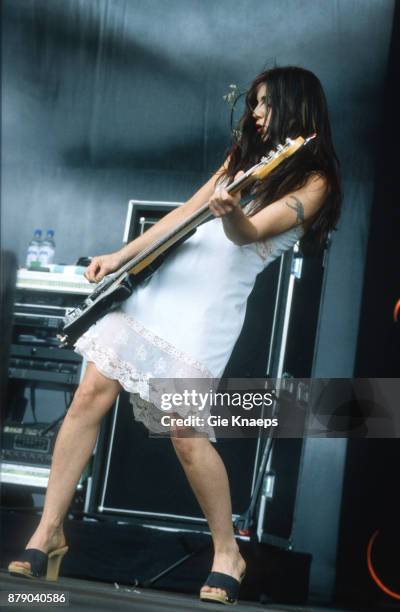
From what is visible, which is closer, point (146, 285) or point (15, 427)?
point (146, 285)

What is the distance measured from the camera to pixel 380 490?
9.96 feet

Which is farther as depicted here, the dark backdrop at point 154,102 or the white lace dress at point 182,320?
the dark backdrop at point 154,102

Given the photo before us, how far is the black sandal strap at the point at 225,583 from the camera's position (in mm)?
2021

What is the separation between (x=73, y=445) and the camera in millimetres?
2127

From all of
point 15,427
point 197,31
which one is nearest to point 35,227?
point 15,427

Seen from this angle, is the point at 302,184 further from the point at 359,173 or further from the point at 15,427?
the point at 15,427

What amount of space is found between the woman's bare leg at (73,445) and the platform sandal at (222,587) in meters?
0.35

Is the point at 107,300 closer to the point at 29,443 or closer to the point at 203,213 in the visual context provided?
the point at 203,213

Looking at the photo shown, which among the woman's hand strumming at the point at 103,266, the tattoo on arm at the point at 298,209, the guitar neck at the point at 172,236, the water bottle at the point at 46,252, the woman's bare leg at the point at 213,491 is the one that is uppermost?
the water bottle at the point at 46,252

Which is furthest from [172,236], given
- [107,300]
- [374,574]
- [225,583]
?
[374,574]

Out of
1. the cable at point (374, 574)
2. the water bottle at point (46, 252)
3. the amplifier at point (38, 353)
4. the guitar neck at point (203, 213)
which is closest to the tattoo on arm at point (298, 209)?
the guitar neck at point (203, 213)

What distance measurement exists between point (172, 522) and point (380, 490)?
0.70 metres

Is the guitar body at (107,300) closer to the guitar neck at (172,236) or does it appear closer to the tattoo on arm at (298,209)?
the guitar neck at (172,236)

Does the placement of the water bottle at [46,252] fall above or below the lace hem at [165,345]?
above
